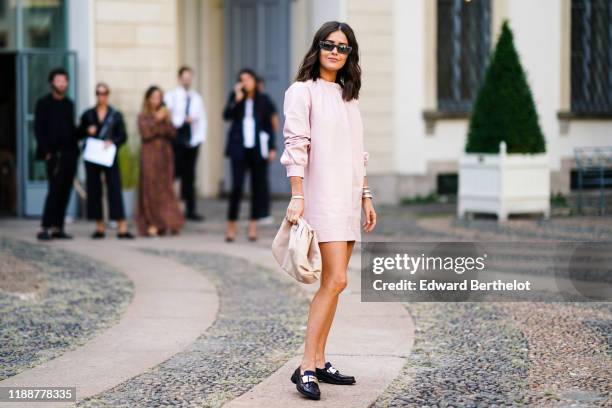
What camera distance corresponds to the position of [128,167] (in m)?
14.5

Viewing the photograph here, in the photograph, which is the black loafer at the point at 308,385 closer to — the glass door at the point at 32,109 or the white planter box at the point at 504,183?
the white planter box at the point at 504,183

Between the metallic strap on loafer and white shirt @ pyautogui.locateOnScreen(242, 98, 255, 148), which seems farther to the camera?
white shirt @ pyautogui.locateOnScreen(242, 98, 255, 148)

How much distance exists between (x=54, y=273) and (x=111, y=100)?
540 cm

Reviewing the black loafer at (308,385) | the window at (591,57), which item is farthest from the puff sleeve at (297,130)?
the window at (591,57)

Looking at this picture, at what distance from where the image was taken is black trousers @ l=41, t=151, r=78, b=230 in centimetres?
1265

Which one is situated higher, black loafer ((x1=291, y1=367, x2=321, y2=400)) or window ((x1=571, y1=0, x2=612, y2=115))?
window ((x1=571, y1=0, x2=612, y2=115))

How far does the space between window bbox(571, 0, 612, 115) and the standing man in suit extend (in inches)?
248

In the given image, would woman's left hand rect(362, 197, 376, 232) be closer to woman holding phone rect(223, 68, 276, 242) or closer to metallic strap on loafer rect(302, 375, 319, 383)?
metallic strap on loafer rect(302, 375, 319, 383)

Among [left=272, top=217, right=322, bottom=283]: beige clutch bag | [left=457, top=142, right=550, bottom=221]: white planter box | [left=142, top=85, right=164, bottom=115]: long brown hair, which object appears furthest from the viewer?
[left=457, top=142, right=550, bottom=221]: white planter box

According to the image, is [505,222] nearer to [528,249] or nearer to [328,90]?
[528,249]

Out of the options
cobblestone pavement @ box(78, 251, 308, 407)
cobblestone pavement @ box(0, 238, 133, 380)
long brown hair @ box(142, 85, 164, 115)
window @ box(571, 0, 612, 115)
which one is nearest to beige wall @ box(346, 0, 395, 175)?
window @ box(571, 0, 612, 115)

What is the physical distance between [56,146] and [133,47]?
2861 millimetres

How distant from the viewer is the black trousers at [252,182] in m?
12.6

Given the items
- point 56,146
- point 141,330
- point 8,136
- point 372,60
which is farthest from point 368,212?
point 8,136
